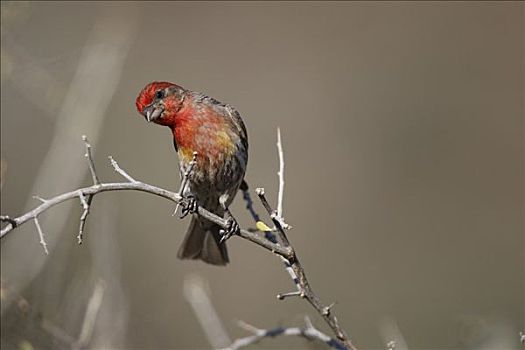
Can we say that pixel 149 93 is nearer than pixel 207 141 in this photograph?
Yes

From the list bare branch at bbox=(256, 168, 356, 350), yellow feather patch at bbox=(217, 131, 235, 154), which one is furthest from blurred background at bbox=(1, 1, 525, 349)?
bare branch at bbox=(256, 168, 356, 350)

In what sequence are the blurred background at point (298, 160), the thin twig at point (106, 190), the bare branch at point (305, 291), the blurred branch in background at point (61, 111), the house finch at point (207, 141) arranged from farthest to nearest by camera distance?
the blurred background at point (298, 160)
the blurred branch in background at point (61, 111)
the house finch at point (207, 141)
the bare branch at point (305, 291)
the thin twig at point (106, 190)

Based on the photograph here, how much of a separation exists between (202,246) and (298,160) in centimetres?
721

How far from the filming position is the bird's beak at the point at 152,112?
15.3 feet

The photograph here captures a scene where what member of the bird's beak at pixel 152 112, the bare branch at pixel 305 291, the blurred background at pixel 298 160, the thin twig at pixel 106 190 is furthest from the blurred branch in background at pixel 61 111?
the bare branch at pixel 305 291

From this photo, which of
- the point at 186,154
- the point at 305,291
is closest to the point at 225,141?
the point at 186,154

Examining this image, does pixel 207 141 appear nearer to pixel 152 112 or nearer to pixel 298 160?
pixel 152 112

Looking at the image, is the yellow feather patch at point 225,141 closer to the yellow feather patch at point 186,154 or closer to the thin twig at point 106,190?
the yellow feather patch at point 186,154

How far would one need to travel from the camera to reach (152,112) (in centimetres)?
468

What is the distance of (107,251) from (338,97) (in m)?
9.01

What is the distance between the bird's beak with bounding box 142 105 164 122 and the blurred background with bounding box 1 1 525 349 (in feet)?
1.35

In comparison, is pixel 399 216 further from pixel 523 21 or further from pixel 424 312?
pixel 523 21

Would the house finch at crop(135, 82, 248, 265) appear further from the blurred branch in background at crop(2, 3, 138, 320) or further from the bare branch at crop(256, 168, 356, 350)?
the bare branch at crop(256, 168, 356, 350)

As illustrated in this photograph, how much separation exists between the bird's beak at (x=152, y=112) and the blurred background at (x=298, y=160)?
41 cm
